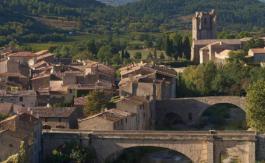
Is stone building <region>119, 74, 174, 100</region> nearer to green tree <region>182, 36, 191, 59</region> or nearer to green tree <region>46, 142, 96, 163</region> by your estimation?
green tree <region>46, 142, 96, 163</region>

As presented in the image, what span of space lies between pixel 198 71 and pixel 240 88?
3.58m

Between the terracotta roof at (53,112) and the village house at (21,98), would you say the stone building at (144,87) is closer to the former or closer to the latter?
the village house at (21,98)

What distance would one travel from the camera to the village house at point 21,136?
97.5 feet

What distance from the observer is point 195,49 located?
6850cm

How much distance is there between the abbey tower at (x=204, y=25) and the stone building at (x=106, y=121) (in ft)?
130

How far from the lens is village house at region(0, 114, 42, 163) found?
29.7 m

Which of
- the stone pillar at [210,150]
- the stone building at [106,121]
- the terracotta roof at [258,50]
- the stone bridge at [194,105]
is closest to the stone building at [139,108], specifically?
the stone building at [106,121]

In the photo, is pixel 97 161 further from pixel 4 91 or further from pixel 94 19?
pixel 94 19

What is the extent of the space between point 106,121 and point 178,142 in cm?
407

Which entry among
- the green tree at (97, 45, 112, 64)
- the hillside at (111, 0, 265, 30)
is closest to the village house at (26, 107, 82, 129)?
the green tree at (97, 45, 112, 64)

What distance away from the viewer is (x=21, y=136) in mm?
29953

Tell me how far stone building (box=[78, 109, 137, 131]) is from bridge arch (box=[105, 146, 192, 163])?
1.23m

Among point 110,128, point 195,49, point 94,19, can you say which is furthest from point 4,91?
point 94,19

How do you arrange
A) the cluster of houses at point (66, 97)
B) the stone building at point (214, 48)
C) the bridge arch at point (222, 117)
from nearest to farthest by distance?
the cluster of houses at point (66, 97) → the bridge arch at point (222, 117) → the stone building at point (214, 48)
